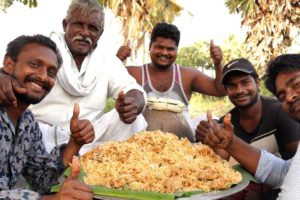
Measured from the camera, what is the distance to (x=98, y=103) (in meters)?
3.66

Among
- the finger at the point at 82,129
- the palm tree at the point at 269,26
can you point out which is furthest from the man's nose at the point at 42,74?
the palm tree at the point at 269,26

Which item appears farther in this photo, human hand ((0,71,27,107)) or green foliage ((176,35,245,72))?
green foliage ((176,35,245,72))

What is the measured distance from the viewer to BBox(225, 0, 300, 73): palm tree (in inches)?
401

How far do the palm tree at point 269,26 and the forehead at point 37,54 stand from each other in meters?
8.47

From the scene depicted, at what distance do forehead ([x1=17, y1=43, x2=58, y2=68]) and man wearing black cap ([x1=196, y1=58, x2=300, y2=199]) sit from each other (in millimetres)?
1409

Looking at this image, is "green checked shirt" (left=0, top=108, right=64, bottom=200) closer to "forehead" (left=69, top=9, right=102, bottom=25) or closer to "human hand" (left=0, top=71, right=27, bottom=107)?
"human hand" (left=0, top=71, right=27, bottom=107)

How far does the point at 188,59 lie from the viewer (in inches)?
1239

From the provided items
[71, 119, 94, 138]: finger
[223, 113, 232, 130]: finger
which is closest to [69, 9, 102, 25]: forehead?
[71, 119, 94, 138]: finger

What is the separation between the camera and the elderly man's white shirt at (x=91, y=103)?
131 inches

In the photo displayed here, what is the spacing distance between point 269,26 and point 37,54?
881 cm

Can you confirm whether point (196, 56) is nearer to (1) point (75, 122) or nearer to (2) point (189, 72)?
(2) point (189, 72)

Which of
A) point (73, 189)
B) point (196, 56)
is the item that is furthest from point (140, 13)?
point (196, 56)

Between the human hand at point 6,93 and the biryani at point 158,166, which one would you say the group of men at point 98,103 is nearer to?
the human hand at point 6,93

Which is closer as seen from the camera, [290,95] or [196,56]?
[290,95]
